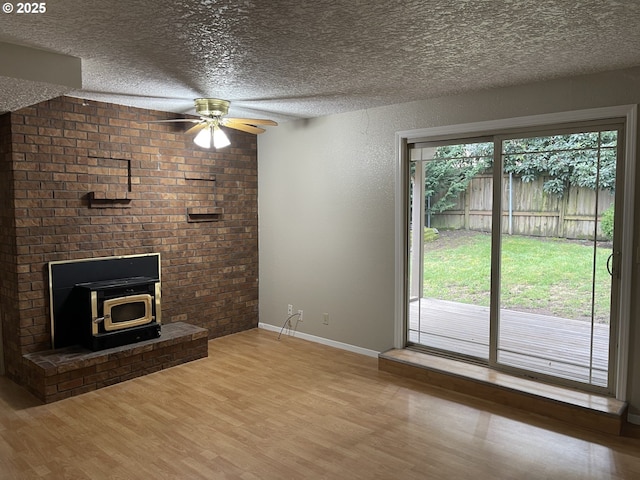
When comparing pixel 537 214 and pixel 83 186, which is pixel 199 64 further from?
pixel 537 214

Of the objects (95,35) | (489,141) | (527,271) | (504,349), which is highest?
(95,35)

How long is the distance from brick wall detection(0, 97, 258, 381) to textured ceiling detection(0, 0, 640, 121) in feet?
1.64

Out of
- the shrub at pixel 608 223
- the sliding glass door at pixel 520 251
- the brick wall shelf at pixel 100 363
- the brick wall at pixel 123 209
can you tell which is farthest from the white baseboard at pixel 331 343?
the shrub at pixel 608 223

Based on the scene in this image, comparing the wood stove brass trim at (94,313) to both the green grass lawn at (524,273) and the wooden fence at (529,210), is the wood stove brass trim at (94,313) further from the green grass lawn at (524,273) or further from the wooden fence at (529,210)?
the wooden fence at (529,210)

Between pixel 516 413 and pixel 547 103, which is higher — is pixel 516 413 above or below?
below

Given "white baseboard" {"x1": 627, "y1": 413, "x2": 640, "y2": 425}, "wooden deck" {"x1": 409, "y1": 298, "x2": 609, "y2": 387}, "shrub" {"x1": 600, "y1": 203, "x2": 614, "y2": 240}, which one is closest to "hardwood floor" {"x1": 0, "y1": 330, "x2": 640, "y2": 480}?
"white baseboard" {"x1": 627, "y1": 413, "x2": 640, "y2": 425}

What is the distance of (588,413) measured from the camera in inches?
A: 122

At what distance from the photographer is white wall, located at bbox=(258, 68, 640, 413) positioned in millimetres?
4137

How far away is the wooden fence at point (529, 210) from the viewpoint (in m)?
3.40

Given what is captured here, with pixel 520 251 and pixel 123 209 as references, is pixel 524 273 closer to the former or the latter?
pixel 520 251

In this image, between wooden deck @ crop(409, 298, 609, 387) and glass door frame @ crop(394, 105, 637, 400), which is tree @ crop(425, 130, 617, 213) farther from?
wooden deck @ crop(409, 298, 609, 387)

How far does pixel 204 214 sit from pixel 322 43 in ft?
9.44

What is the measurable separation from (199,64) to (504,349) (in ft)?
10.3

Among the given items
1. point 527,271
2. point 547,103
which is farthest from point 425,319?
point 547,103
